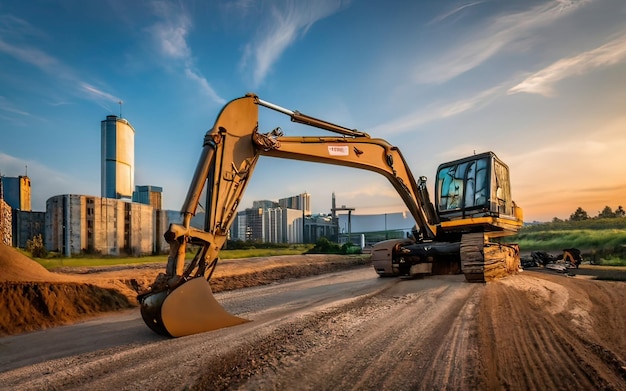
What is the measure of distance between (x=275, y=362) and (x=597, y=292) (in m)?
7.64

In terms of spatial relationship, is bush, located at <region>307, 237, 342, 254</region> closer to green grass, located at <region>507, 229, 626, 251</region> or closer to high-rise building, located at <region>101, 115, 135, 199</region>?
high-rise building, located at <region>101, 115, 135, 199</region>

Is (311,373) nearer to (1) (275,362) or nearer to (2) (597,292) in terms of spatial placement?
(1) (275,362)

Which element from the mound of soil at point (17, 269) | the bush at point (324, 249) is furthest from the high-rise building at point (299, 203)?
the mound of soil at point (17, 269)

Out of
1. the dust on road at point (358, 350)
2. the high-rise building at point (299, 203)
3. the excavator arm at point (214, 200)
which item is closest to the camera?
the dust on road at point (358, 350)

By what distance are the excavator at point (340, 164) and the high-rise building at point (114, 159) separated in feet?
68.7

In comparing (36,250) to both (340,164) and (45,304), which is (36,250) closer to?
(45,304)

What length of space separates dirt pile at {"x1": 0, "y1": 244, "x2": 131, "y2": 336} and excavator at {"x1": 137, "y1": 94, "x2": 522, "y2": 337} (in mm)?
2889

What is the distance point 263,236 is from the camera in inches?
1481

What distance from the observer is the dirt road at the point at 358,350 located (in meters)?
3.38

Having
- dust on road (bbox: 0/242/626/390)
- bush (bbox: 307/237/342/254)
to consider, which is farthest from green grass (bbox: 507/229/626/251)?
dust on road (bbox: 0/242/626/390)

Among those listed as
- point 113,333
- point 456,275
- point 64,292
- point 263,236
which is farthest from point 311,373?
point 263,236

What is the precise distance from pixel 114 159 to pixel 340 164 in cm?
2236

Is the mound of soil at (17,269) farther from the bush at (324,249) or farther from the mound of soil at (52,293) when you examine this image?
the bush at (324,249)

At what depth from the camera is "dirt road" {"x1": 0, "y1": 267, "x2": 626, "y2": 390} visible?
3.38m
